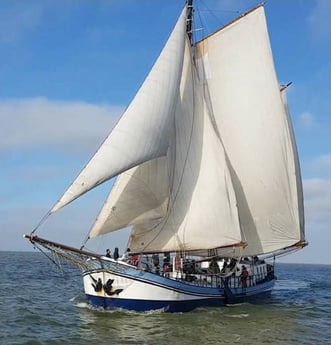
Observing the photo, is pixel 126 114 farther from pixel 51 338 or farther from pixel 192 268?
pixel 51 338

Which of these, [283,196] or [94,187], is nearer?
[94,187]

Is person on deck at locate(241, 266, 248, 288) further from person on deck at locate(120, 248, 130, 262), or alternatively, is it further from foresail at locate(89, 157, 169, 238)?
person on deck at locate(120, 248, 130, 262)

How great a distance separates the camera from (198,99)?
110ft

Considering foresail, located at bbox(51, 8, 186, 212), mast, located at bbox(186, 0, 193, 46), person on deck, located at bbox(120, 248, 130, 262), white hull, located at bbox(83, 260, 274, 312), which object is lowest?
white hull, located at bbox(83, 260, 274, 312)

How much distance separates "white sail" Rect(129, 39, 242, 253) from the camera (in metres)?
30.5

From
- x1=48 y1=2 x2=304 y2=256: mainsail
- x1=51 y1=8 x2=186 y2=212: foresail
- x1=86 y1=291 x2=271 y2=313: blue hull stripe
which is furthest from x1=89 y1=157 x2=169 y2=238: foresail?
x1=86 y1=291 x2=271 y2=313: blue hull stripe

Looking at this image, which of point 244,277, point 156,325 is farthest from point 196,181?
point 156,325

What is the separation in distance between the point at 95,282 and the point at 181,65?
1263cm

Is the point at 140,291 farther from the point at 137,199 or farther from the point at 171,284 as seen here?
the point at 137,199

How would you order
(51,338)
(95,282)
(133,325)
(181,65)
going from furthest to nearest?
(181,65) < (95,282) < (133,325) < (51,338)

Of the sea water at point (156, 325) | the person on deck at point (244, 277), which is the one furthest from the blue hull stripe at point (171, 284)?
the person on deck at point (244, 277)

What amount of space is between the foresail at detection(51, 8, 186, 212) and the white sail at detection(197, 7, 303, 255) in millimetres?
5587

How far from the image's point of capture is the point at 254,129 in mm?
35688

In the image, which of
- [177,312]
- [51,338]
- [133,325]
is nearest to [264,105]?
[177,312]
